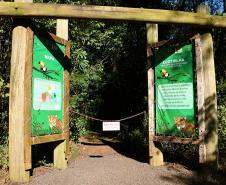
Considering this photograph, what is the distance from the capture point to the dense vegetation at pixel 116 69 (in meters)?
11.3

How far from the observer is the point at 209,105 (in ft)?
26.5

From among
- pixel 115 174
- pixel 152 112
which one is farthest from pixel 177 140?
pixel 115 174

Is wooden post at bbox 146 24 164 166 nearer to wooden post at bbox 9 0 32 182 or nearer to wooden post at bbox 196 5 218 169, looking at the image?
wooden post at bbox 196 5 218 169

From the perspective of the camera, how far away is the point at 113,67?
18328 mm

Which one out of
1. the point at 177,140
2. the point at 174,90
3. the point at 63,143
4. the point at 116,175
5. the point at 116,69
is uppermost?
the point at 116,69

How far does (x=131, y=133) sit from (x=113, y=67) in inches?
178

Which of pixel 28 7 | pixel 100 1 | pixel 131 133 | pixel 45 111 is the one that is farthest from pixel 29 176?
pixel 100 1

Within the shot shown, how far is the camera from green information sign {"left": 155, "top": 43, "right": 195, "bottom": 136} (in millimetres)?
8398

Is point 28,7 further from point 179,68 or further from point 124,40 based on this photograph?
point 124,40

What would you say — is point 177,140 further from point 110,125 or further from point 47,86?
point 47,86

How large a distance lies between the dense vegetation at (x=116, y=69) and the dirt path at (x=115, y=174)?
5.65 ft

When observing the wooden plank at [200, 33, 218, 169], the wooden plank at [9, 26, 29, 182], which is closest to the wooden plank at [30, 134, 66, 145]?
the wooden plank at [9, 26, 29, 182]

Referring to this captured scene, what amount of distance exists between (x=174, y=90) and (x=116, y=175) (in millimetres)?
2373

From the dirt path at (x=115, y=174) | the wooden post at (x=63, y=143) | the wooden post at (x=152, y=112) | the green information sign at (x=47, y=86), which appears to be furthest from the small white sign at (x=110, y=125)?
the green information sign at (x=47, y=86)
